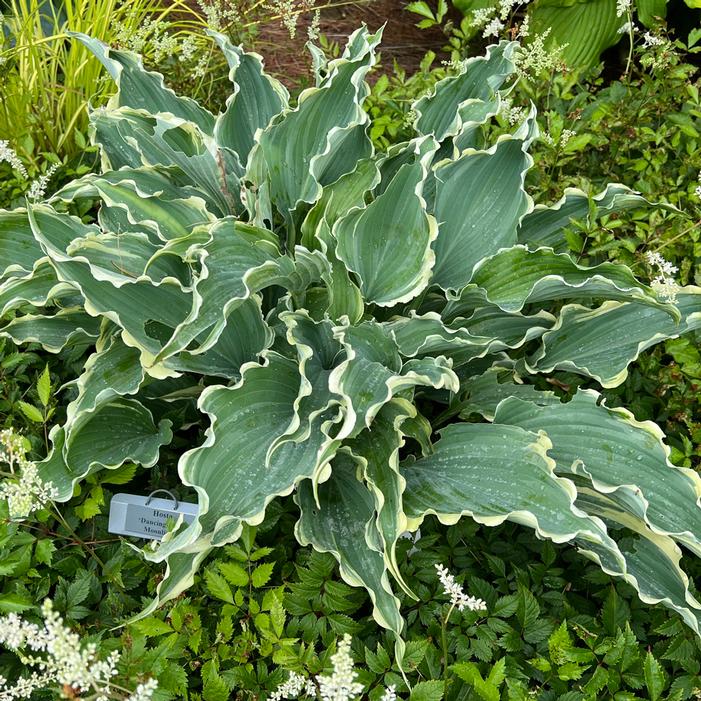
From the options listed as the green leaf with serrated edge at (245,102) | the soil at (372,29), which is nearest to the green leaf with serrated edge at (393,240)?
the green leaf with serrated edge at (245,102)

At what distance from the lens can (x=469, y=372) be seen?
168cm

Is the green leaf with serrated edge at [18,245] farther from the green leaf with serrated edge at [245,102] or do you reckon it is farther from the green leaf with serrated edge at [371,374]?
the green leaf with serrated edge at [371,374]

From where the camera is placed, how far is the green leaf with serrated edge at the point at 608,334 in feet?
4.83

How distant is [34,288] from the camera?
5.15 ft

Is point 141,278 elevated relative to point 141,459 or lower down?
elevated

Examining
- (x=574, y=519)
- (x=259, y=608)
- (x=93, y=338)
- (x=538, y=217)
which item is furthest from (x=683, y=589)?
(x=93, y=338)

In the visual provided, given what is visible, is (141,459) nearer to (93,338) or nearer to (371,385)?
(93,338)

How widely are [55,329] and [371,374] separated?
81 cm

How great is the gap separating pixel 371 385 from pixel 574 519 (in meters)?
0.40

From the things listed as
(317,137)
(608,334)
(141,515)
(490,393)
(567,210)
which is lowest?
(141,515)

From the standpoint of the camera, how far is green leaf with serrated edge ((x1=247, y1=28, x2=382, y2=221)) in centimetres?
159

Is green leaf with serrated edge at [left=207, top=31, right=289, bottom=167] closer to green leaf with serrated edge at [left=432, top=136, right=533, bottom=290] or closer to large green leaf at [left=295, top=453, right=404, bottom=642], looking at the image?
green leaf with serrated edge at [left=432, top=136, right=533, bottom=290]

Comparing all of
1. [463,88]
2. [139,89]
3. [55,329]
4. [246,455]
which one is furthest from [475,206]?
[55,329]

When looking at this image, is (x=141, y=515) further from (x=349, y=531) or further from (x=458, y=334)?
(x=458, y=334)
